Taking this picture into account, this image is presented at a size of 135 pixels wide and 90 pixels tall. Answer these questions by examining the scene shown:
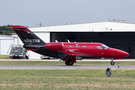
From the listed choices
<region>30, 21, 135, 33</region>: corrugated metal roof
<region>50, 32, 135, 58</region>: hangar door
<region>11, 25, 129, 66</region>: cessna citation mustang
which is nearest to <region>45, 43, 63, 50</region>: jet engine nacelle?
<region>11, 25, 129, 66</region>: cessna citation mustang

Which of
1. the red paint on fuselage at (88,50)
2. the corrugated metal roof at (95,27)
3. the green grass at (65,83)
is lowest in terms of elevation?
the green grass at (65,83)

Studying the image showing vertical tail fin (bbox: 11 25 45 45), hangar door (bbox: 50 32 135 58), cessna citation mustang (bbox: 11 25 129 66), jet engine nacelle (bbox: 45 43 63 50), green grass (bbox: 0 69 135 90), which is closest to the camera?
green grass (bbox: 0 69 135 90)

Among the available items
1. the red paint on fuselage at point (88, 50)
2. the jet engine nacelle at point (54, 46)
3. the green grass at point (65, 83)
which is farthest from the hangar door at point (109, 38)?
the green grass at point (65, 83)

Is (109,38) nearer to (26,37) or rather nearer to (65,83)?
(26,37)

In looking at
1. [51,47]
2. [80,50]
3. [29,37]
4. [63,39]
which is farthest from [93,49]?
[63,39]

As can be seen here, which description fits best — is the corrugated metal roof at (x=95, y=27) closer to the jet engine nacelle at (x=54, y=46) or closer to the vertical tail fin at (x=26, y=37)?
the vertical tail fin at (x=26, y=37)

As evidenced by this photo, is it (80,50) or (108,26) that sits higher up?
(108,26)

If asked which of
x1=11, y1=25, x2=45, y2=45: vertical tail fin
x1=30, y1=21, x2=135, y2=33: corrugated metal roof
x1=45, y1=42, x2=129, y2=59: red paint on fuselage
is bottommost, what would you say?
x1=45, y1=42, x2=129, y2=59: red paint on fuselage

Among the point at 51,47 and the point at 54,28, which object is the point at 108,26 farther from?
the point at 51,47

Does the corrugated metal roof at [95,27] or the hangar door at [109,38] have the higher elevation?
the corrugated metal roof at [95,27]

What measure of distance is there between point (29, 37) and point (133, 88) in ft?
65.5

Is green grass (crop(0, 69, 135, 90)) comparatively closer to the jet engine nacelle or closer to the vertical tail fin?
the jet engine nacelle

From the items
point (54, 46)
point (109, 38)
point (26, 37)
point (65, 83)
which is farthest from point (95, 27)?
point (65, 83)

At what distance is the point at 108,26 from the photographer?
163 feet
